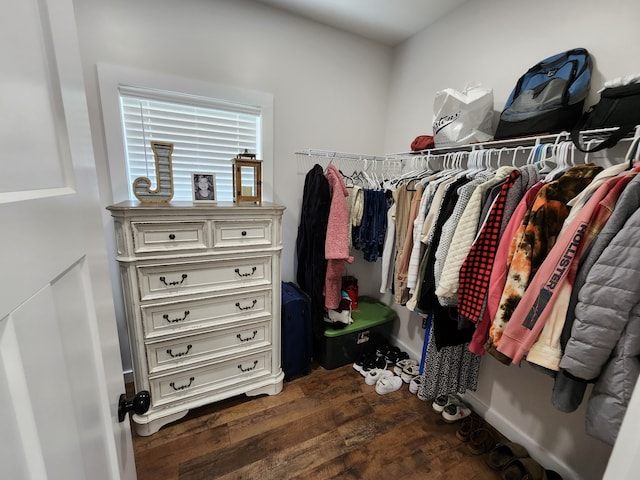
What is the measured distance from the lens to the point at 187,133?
70.6 inches

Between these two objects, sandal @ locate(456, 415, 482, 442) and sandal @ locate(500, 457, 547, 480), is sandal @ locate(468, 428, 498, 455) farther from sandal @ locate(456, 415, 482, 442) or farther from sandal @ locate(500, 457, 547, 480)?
sandal @ locate(500, 457, 547, 480)

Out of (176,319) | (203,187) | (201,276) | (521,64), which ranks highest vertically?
(521,64)

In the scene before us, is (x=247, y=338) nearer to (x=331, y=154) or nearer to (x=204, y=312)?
(x=204, y=312)

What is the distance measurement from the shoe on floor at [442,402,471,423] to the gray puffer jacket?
1.01 meters

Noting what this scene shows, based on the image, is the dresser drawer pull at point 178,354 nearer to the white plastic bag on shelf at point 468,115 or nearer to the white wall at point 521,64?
the white wall at point 521,64

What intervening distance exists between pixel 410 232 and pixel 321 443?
4.26 feet

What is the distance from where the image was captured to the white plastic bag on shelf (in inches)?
57.6

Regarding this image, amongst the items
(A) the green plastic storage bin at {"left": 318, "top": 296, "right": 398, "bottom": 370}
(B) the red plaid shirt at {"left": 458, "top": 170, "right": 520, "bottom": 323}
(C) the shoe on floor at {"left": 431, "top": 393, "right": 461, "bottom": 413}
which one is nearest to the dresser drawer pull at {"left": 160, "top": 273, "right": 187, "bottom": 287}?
(A) the green plastic storage bin at {"left": 318, "top": 296, "right": 398, "bottom": 370}

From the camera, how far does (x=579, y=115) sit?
1151mm

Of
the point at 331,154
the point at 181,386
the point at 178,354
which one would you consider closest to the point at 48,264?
the point at 178,354

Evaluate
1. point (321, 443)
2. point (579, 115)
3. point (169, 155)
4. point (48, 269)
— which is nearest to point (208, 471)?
point (321, 443)

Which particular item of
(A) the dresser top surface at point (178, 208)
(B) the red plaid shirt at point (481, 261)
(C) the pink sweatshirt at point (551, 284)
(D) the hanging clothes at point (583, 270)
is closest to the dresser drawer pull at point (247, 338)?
(A) the dresser top surface at point (178, 208)

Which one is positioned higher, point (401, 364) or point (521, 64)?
point (521, 64)

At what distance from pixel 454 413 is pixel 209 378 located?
4.96ft
